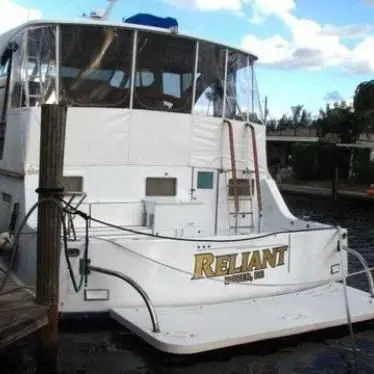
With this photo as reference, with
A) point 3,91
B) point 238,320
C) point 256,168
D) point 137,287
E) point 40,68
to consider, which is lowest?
point 238,320

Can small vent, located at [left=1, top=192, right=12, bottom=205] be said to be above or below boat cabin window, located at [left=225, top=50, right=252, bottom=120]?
below

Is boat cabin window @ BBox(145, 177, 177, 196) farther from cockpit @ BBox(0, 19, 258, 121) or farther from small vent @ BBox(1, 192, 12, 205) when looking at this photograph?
small vent @ BBox(1, 192, 12, 205)

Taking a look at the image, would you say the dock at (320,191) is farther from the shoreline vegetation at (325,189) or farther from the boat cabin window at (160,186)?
the boat cabin window at (160,186)

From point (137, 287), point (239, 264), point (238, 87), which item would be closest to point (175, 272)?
point (137, 287)

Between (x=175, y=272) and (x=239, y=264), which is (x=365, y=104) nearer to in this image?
(x=239, y=264)

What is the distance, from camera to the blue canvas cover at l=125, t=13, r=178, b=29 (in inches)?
345

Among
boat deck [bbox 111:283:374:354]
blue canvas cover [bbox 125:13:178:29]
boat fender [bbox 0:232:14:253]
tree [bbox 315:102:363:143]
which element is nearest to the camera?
boat deck [bbox 111:283:374:354]

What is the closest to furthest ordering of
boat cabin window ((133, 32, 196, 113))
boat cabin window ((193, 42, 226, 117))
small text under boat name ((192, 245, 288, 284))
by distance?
small text under boat name ((192, 245, 288, 284)) → boat cabin window ((133, 32, 196, 113)) → boat cabin window ((193, 42, 226, 117))

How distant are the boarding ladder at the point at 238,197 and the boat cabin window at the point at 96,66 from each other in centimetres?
174

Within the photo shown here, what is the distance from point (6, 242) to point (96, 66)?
2580mm

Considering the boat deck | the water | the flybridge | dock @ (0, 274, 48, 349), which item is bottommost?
the water

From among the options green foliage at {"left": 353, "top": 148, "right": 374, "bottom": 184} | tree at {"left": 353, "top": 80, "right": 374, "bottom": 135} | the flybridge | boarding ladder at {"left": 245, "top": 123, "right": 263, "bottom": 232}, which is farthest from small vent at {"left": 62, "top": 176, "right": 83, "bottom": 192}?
tree at {"left": 353, "top": 80, "right": 374, "bottom": 135}

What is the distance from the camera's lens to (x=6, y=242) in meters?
8.19

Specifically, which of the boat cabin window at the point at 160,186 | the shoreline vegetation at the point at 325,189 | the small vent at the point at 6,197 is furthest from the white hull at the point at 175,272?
the shoreline vegetation at the point at 325,189
